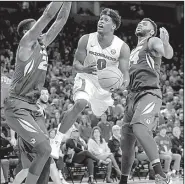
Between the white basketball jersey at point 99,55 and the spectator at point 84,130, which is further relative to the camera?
the spectator at point 84,130

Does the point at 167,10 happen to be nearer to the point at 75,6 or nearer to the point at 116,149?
the point at 75,6

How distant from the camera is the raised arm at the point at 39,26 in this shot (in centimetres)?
508

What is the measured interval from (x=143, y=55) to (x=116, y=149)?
5.33 metres

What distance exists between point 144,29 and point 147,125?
1497 mm

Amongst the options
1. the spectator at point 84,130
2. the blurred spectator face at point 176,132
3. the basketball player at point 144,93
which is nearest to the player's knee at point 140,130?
the basketball player at point 144,93

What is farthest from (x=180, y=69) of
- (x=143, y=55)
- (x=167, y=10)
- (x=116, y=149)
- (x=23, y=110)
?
(x=23, y=110)

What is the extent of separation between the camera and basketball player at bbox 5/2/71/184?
16.7ft

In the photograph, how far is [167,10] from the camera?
27062 mm

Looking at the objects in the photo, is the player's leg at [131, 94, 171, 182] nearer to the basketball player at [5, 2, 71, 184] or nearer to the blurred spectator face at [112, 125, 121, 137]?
the basketball player at [5, 2, 71, 184]

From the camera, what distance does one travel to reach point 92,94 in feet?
21.4

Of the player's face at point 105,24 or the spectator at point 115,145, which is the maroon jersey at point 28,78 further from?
the spectator at point 115,145

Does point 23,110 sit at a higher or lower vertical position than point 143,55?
lower

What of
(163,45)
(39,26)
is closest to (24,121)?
(39,26)

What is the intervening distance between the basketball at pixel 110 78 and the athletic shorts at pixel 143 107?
1.15ft
